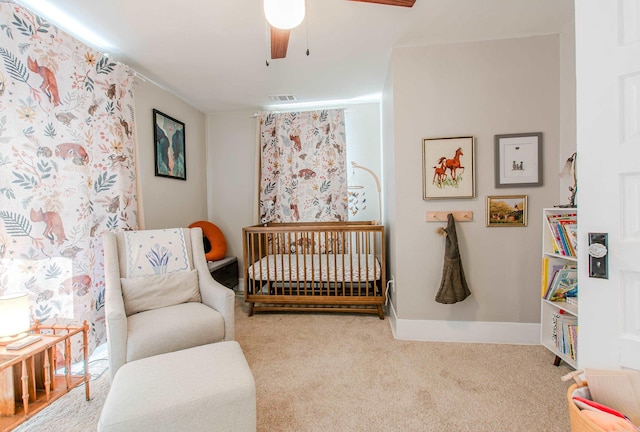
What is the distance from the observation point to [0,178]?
150cm

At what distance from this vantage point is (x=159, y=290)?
1.95 m

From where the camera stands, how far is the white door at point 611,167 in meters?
0.85

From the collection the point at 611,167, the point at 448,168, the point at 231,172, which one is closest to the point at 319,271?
the point at 448,168

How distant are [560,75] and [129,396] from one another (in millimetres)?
3361

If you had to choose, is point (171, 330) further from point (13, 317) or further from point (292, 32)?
point (292, 32)

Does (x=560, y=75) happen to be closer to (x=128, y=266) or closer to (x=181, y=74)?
(x=181, y=74)

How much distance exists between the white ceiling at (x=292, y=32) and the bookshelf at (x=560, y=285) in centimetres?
143

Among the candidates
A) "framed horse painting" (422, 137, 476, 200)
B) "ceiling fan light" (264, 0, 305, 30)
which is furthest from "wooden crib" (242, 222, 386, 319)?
"ceiling fan light" (264, 0, 305, 30)

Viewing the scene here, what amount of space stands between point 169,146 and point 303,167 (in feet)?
5.19

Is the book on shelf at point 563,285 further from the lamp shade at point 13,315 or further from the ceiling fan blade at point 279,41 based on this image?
the lamp shade at point 13,315

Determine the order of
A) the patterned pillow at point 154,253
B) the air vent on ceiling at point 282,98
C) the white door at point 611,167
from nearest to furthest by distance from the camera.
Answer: the white door at point 611,167, the patterned pillow at point 154,253, the air vent on ceiling at point 282,98

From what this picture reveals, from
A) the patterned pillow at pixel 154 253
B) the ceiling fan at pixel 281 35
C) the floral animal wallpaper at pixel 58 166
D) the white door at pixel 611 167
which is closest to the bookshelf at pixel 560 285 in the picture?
the white door at pixel 611 167

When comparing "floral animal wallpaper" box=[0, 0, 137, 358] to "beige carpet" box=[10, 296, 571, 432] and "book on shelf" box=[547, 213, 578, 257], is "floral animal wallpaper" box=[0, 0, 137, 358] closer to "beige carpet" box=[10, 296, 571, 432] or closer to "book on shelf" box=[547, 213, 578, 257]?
"beige carpet" box=[10, 296, 571, 432]

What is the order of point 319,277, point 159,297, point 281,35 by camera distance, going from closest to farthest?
point 281,35
point 159,297
point 319,277
